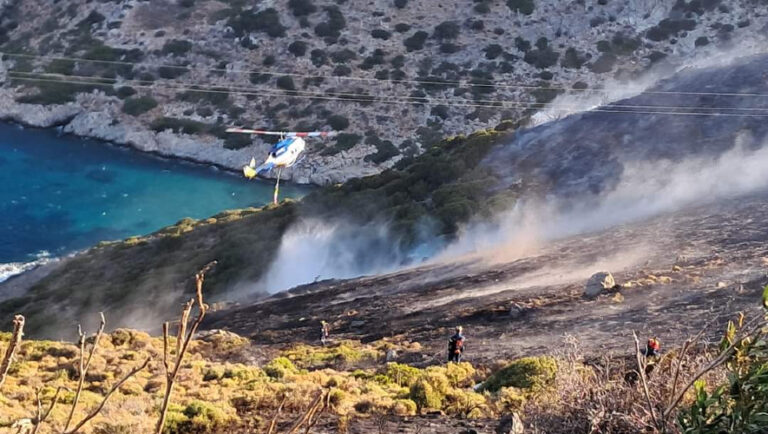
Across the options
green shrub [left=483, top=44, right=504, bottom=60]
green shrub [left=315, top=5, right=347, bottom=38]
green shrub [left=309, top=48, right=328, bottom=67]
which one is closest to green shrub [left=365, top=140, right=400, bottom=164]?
green shrub [left=309, top=48, right=328, bottom=67]

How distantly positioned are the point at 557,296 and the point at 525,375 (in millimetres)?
8596

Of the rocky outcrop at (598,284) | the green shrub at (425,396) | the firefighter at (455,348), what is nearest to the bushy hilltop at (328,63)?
the rocky outcrop at (598,284)

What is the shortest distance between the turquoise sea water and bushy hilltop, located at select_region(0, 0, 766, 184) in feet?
8.42

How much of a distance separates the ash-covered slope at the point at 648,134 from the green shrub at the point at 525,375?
1917 centimetres

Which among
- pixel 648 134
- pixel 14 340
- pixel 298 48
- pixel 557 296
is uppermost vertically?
pixel 14 340

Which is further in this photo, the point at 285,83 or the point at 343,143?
the point at 285,83

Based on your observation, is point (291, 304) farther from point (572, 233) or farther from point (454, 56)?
point (454, 56)

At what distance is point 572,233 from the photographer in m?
30.8

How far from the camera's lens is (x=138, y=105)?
64750 mm

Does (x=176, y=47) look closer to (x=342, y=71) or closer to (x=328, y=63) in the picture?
(x=328, y=63)

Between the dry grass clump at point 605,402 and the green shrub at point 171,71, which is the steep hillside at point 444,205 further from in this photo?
the green shrub at point 171,71

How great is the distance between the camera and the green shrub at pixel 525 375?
14551 mm

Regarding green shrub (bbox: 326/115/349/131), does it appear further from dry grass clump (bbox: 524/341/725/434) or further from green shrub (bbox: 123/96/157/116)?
dry grass clump (bbox: 524/341/725/434)

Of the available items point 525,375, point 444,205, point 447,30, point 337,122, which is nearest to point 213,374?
point 525,375
